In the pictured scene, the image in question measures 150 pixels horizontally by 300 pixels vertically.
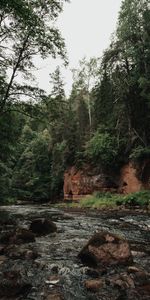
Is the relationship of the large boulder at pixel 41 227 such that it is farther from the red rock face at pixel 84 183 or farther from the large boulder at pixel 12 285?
the red rock face at pixel 84 183

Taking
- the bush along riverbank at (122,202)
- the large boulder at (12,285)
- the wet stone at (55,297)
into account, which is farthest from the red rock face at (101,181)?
the wet stone at (55,297)

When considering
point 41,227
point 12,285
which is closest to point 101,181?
point 41,227

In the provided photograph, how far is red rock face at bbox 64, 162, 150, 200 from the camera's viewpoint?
3123 cm

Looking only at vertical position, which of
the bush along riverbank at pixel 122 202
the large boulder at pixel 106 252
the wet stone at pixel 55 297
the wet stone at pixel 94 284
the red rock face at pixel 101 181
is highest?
the red rock face at pixel 101 181

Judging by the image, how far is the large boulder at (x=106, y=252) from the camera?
8.04m

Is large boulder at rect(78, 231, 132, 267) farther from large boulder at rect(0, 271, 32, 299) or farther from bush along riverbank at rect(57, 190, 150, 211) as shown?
bush along riverbank at rect(57, 190, 150, 211)

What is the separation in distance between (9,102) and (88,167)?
26.3 metres

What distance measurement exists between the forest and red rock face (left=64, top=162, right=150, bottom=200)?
1.33 metres

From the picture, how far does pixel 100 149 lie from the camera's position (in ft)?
114

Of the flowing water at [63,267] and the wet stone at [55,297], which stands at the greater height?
the flowing water at [63,267]

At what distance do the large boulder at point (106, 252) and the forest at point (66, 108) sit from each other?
6129 mm

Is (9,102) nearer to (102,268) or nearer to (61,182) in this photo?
(102,268)

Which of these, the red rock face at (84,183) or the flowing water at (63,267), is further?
the red rock face at (84,183)

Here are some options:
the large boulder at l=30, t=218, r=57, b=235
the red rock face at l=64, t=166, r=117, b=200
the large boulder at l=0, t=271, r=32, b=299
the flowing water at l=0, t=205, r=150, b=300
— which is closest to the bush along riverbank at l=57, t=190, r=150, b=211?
the red rock face at l=64, t=166, r=117, b=200
